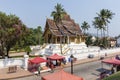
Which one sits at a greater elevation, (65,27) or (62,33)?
(65,27)

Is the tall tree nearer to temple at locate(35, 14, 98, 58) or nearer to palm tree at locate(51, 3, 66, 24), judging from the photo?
temple at locate(35, 14, 98, 58)

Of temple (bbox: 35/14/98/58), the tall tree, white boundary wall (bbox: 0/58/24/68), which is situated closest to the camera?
white boundary wall (bbox: 0/58/24/68)

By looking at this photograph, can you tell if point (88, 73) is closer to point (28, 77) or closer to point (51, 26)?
point (28, 77)

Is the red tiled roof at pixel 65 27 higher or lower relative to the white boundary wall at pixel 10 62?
higher

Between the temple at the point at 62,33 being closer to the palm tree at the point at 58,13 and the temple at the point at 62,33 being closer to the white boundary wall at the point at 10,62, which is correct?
the palm tree at the point at 58,13

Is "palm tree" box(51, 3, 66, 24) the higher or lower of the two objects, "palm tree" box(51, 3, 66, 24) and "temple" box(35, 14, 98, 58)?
the higher

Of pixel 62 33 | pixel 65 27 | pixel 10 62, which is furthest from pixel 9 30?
pixel 65 27

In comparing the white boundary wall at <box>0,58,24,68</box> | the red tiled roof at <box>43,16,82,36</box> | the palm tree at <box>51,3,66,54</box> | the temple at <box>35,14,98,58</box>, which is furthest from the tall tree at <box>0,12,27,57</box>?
the palm tree at <box>51,3,66,54</box>

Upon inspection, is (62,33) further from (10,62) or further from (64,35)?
(10,62)

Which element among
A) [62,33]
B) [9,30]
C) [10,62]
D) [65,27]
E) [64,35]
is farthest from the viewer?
[65,27]

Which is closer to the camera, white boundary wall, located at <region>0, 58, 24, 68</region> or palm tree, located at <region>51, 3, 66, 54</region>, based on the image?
white boundary wall, located at <region>0, 58, 24, 68</region>

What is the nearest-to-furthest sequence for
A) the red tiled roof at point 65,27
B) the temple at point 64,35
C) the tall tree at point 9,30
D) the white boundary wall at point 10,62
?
the white boundary wall at point 10,62
the tall tree at point 9,30
the temple at point 64,35
the red tiled roof at point 65,27

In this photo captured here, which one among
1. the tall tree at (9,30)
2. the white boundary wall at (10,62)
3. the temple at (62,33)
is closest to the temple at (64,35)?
the temple at (62,33)

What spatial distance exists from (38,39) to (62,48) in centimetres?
2883
